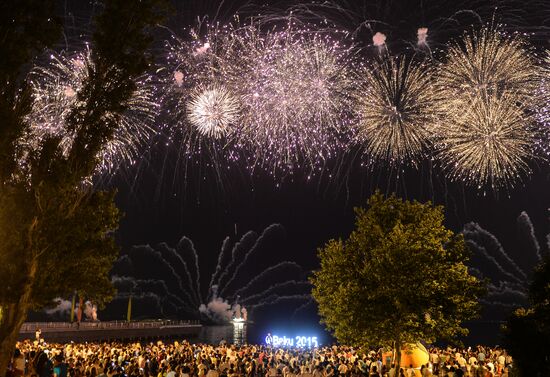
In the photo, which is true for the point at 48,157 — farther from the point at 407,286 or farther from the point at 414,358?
the point at 414,358

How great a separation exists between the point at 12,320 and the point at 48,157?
4729 millimetres

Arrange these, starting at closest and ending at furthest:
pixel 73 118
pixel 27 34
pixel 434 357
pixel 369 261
Answer: pixel 27 34 → pixel 73 118 → pixel 369 261 → pixel 434 357

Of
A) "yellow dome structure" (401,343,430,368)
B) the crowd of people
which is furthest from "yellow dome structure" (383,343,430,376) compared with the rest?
the crowd of people

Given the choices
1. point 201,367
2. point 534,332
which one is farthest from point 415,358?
point 534,332

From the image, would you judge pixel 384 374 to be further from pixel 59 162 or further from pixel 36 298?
pixel 59 162

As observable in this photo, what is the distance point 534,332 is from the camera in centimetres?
1509

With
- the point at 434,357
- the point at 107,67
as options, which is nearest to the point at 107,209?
the point at 107,67

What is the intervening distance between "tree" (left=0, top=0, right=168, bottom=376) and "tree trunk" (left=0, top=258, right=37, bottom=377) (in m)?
0.02

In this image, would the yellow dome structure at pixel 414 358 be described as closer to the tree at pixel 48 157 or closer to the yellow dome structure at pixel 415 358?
the yellow dome structure at pixel 415 358

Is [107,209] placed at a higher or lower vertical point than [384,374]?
higher

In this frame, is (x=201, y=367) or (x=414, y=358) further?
(x=414, y=358)

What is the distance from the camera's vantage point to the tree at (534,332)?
48.5 feet

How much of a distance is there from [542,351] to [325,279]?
1571cm

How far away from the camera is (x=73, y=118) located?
1600 centimetres
